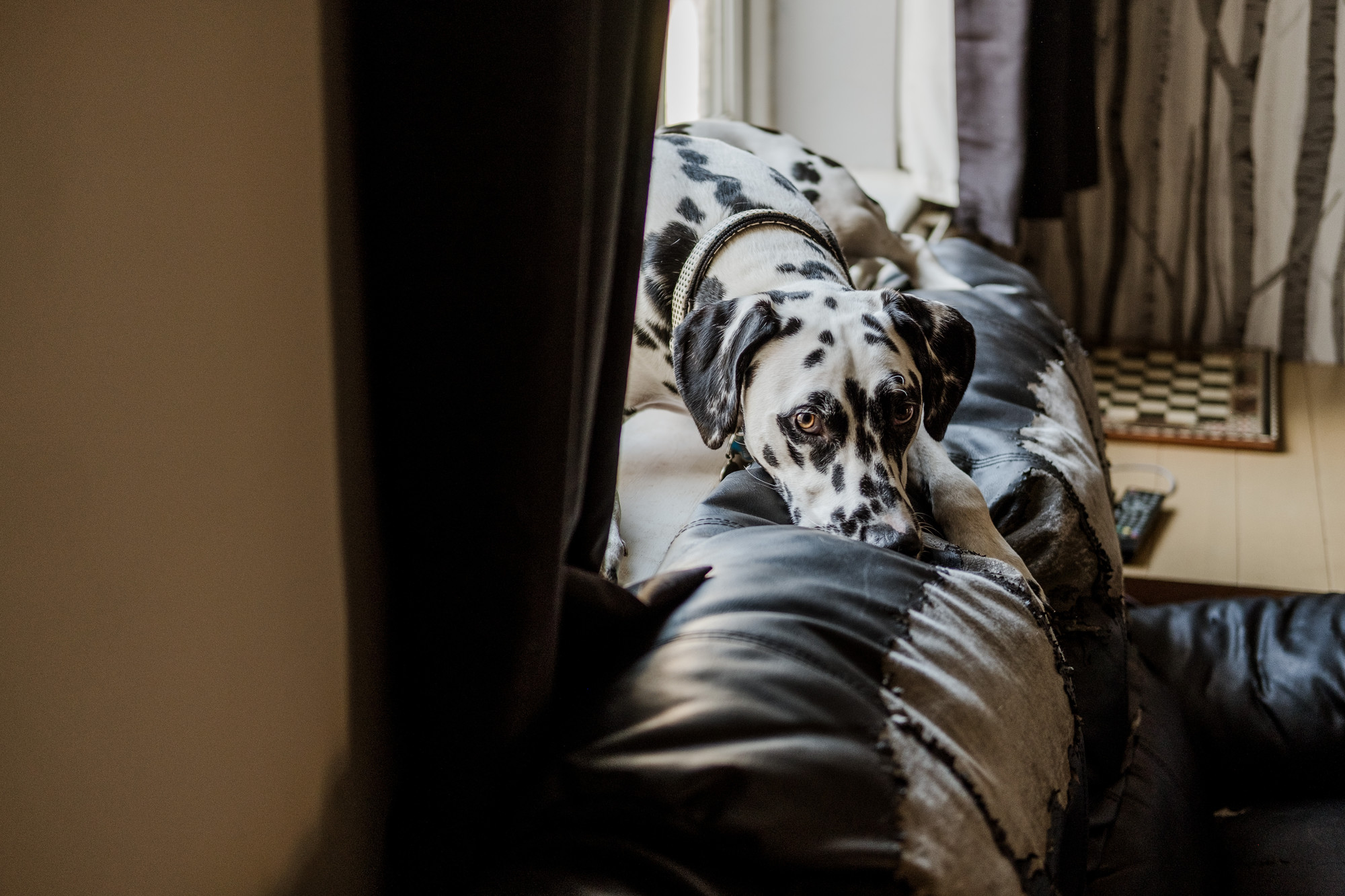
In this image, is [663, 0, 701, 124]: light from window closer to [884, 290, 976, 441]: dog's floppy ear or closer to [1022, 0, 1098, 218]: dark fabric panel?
[1022, 0, 1098, 218]: dark fabric panel

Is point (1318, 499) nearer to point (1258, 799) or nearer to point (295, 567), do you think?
point (1258, 799)

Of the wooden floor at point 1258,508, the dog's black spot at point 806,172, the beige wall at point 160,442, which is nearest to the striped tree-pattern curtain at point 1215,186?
the wooden floor at point 1258,508

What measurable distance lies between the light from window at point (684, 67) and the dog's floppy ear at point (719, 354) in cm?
129

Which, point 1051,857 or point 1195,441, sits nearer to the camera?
point 1051,857

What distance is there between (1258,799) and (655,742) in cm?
110

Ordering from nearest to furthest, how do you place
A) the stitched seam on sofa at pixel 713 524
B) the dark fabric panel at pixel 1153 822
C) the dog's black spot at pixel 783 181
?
the stitched seam on sofa at pixel 713 524 < the dark fabric panel at pixel 1153 822 < the dog's black spot at pixel 783 181

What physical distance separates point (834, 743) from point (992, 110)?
211cm

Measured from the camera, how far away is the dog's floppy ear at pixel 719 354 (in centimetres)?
127

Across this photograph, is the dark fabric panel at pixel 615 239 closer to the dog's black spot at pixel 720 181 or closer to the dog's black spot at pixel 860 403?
the dog's black spot at pixel 860 403

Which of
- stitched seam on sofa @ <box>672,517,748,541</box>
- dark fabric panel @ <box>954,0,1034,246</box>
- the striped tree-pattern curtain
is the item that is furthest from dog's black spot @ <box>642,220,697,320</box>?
the striped tree-pattern curtain

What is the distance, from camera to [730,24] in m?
2.64

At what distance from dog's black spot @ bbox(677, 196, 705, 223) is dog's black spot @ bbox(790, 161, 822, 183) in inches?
20.2

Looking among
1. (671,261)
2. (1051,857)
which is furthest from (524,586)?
(671,261)

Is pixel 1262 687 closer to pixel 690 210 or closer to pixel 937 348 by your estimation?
pixel 937 348
